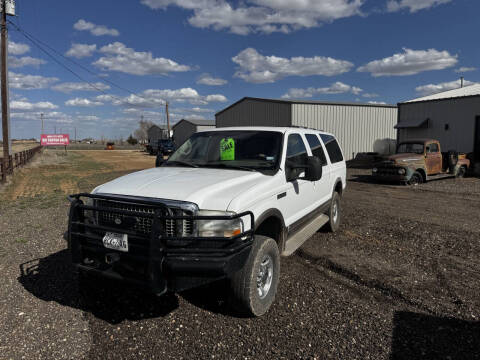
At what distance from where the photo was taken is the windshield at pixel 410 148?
1312 cm

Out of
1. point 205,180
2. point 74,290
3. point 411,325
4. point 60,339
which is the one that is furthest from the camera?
point 74,290

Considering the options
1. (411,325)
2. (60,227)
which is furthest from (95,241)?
(60,227)

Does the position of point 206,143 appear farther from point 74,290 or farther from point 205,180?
point 74,290

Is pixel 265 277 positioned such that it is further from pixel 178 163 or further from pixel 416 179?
pixel 416 179

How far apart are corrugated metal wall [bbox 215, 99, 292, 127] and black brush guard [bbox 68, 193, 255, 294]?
65.1 ft

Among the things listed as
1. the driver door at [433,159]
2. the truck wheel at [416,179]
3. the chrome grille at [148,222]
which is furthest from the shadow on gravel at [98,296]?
the driver door at [433,159]

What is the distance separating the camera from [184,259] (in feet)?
9.25

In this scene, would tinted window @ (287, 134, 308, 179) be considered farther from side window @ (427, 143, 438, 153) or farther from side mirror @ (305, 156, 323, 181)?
side window @ (427, 143, 438, 153)

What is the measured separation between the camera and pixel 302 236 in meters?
4.59

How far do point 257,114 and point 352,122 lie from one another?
7.11 meters

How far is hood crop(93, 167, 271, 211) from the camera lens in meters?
3.06

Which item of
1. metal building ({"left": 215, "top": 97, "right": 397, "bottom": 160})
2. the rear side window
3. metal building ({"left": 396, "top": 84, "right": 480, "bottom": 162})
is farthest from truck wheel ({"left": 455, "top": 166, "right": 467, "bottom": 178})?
the rear side window

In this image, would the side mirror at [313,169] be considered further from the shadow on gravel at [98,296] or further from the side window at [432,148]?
the side window at [432,148]

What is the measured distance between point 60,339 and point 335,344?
7.97 ft
